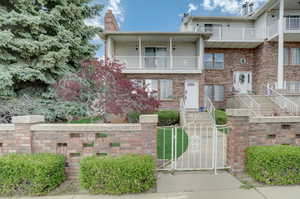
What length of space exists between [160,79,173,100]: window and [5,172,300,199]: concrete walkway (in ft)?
30.2

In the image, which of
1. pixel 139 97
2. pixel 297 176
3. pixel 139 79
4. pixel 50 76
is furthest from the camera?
pixel 139 79

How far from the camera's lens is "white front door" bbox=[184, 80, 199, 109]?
12562 mm

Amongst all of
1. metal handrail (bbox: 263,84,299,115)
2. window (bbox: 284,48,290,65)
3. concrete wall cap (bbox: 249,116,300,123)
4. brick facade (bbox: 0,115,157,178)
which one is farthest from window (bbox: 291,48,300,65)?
brick facade (bbox: 0,115,157,178)

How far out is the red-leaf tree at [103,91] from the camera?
19.3 ft

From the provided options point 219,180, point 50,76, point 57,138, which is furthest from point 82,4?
point 219,180

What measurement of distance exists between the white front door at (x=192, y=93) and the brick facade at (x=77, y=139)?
9615 millimetres

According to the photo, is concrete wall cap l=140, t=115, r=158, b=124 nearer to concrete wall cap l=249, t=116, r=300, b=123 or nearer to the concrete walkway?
the concrete walkway

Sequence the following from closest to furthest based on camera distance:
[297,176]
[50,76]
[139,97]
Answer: [297,176] < [139,97] < [50,76]

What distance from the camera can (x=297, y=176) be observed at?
11.1 ft

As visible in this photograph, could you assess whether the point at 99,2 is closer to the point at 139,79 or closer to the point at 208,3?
the point at 139,79

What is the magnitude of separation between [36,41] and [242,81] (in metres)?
15.2

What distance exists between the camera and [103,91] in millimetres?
6090

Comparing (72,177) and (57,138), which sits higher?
(57,138)

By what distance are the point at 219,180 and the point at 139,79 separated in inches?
386
